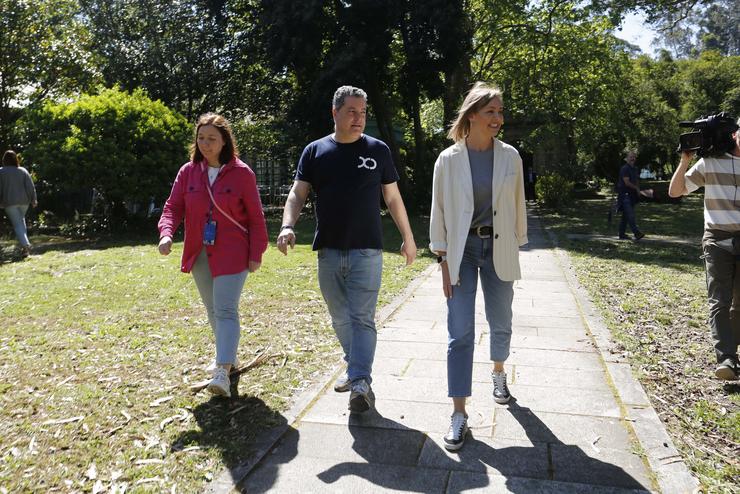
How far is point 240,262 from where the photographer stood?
437cm

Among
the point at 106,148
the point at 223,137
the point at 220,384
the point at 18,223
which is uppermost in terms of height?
the point at 106,148

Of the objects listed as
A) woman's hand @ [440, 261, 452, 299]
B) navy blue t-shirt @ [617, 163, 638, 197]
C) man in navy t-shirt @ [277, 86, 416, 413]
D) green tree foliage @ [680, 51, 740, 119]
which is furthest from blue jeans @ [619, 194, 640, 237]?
green tree foliage @ [680, 51, 740, 119]

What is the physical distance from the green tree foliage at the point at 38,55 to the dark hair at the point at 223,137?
1882 centimetres

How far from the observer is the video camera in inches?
176

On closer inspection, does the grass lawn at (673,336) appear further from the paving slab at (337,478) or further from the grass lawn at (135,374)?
the grass lawn at (135,374)

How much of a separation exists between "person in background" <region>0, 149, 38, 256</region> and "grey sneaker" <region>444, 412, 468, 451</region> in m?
11.1

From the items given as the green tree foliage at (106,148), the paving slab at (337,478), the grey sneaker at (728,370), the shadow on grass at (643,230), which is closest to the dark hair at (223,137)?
the paving slab at (337,478)

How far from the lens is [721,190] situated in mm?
4508

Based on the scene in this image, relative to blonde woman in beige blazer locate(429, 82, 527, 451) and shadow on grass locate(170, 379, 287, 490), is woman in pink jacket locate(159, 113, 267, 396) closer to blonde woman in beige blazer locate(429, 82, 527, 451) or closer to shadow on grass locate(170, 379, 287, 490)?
shadow on grass locate(170, 379, 287, 490)

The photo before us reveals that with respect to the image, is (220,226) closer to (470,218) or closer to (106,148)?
(470,218)

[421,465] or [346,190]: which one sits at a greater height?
[346,190]

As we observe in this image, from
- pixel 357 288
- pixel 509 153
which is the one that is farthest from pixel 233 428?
pixel 509 153

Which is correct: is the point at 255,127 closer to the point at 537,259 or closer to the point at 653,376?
the point at 537,259

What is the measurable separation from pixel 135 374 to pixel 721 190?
449cm
